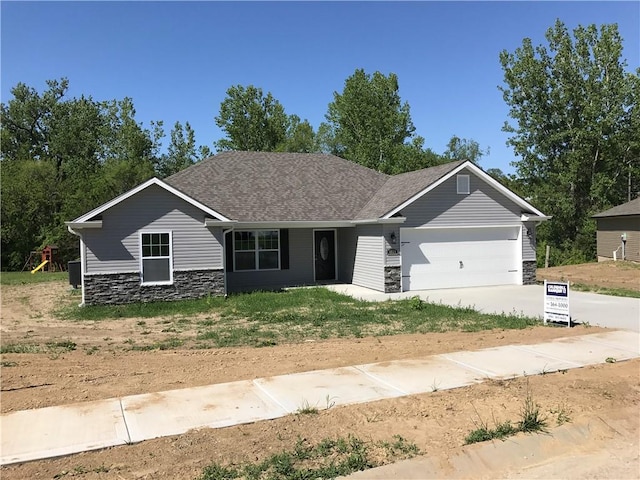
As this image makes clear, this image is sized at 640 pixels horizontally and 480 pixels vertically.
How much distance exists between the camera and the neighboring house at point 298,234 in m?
15.8

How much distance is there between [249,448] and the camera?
15.9 feet

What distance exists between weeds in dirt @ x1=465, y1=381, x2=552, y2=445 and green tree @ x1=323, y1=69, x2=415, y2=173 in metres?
38.0

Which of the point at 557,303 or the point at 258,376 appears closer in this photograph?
the point at 258,376

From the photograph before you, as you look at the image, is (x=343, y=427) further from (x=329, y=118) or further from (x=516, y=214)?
(x=329, y=118)

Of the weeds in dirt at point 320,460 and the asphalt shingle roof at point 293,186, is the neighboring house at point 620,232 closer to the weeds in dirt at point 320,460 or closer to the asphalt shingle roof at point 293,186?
the asphalt shingle roof at point 293,186

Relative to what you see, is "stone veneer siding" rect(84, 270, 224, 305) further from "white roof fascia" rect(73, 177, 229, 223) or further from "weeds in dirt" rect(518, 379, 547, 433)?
"weeds in dirt" rect(518, 379, 547, 433)

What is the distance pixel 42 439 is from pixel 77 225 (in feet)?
36.3

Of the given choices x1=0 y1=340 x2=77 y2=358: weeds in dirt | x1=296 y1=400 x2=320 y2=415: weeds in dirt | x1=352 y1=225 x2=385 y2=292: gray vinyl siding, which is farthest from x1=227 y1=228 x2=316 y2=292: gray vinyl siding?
x1=296 y1=400 x2=320 y2=415: weeds in dirt

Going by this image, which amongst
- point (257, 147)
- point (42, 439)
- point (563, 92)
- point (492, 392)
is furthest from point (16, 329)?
point (563, 92)

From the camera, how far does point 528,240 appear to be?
63.4 feet

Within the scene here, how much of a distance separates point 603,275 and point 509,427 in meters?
22.6

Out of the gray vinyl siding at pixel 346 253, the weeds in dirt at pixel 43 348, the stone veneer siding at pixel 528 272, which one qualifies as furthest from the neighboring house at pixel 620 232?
the weeds in dirt at pixel 43 348

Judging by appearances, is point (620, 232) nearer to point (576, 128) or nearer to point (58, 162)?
point (576, 128)

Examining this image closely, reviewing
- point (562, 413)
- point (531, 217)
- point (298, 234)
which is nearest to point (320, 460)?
point (562, 413)
